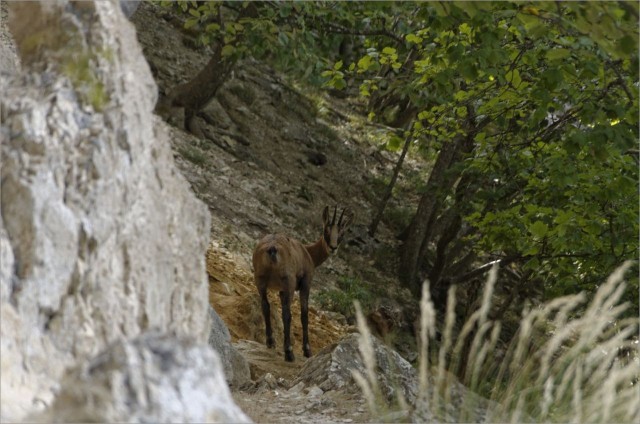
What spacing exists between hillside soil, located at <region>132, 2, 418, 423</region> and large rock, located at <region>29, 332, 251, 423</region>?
238 inches

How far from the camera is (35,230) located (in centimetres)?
459

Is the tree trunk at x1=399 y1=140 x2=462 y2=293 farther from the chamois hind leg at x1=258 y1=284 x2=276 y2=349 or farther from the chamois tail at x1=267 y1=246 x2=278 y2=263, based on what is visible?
the chamois tail at x1=267 y1=246 x2=278 y2=263

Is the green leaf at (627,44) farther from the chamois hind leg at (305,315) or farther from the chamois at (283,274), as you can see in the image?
the chamois hind leg at (305,315)

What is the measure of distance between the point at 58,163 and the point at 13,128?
290mm

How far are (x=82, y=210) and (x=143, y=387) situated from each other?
162 centimetres

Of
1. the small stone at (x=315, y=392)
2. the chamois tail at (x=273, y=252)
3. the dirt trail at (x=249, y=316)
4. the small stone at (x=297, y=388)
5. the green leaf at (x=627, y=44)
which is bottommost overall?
the dirt trail at (x=249, y=316)

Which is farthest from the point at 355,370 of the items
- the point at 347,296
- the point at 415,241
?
the point at 415,241

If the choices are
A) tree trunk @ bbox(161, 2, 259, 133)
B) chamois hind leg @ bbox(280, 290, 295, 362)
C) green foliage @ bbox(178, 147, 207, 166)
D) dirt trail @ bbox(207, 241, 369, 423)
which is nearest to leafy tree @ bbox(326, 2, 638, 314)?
chamois hind leg @ bbox(280, 290, 295, 362)

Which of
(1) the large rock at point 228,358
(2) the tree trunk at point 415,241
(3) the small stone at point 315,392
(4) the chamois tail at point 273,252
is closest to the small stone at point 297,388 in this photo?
(3) the small stone at point 315,392

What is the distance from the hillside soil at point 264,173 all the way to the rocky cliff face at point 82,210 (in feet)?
14.7

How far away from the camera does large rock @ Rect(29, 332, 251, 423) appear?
3250 millimetres

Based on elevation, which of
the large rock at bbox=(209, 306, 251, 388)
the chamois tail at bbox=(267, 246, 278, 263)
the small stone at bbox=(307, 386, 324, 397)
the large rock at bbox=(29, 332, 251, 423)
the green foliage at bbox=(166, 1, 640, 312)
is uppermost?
the green foliage at bbox=(166, 1, 640, 312)

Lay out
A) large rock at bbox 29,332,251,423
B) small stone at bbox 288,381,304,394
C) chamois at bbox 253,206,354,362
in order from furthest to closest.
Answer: chamois at bbox 253,206,354,362
small stone at bbox 288,381,304,394
large rock at bbox 29,332,251,423

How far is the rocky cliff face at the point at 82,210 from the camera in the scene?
4551mm
